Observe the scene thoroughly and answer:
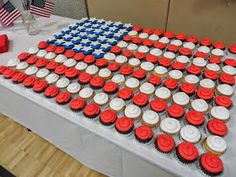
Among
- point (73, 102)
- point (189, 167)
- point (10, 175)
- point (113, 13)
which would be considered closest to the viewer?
point (189, 167)

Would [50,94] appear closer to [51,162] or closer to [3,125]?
[51,162]

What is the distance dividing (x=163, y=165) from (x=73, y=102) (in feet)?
1.44

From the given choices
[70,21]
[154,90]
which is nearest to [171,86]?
[154,90]

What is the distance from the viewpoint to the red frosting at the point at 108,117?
779 millimetres

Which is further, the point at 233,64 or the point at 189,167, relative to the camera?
the point at 233,64

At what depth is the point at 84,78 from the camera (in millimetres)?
968

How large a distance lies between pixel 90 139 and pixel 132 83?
12.1 inches

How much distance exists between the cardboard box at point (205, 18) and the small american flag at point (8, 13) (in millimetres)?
1174

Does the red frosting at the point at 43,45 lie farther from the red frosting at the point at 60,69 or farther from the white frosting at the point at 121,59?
the white frosting at the point at 121,59

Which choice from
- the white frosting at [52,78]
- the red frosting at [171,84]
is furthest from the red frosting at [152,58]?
the white frosting at [52,78]

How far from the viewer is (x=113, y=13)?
5.92 ft

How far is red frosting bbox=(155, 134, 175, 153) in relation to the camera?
68cm

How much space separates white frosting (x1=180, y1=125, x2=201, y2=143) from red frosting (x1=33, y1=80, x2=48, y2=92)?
0.64 metres

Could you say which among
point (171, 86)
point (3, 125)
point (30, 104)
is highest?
point (171, 86)
